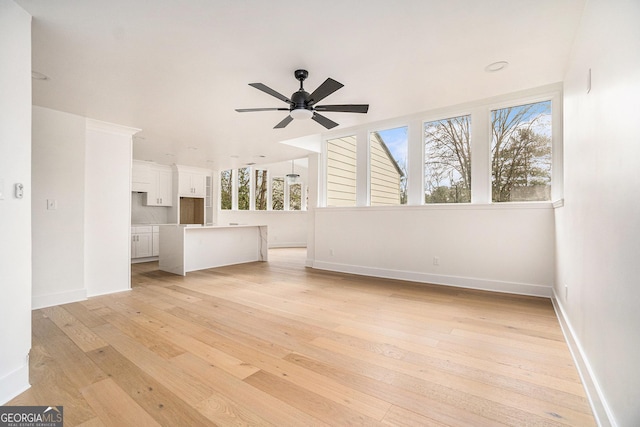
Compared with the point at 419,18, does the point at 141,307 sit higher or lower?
lower

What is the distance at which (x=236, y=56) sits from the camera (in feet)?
8.56

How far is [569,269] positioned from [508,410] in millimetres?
1689

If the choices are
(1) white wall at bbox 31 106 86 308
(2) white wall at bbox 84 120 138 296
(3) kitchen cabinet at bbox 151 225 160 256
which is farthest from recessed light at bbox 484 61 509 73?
(3) kitchen cabinet at bbox 151 225 160 256

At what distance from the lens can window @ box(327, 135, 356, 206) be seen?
5965 millimetres

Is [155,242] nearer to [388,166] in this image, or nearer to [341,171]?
[341,171]

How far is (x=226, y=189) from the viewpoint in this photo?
30.9 feet

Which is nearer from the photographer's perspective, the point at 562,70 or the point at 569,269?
the point at 569,269

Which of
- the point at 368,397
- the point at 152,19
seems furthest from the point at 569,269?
the point at 152,19

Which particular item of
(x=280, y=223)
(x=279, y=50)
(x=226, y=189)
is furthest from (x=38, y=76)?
(x=280, y=223)

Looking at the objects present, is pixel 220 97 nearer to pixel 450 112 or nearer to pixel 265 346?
pixel 265 346

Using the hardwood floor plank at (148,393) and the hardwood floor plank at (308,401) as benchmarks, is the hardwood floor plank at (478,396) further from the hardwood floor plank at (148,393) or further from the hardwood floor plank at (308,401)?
the hardwood floor plank at (148,393)

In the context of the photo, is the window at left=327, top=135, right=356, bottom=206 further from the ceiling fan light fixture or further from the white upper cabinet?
the white upper cabinet

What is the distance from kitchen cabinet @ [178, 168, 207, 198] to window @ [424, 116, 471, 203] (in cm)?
641

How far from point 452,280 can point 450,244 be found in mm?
563
